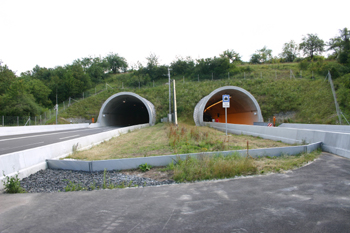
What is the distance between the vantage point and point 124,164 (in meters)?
7.97

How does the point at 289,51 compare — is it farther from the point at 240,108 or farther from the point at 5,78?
the point at 5,78

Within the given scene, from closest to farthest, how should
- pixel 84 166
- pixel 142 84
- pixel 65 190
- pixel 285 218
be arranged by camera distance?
pixel 285 218
pixel 65 190
pixel 84 166
pixel 142 84

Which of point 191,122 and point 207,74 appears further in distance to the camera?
point 207,74

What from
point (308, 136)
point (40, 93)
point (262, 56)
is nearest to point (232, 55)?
→ point (262, 56)

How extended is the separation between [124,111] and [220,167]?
4322 cm

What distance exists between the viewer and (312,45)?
7738 cm

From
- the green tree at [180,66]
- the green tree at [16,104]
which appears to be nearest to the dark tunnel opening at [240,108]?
the green tree at [16,104]

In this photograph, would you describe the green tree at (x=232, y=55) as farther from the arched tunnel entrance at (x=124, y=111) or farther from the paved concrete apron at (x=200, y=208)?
the paved concrete apron at (x=200, y=208)

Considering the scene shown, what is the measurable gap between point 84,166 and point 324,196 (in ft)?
21.2

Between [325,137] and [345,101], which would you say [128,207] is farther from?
[345,101]

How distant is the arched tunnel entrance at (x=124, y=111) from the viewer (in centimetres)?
3622

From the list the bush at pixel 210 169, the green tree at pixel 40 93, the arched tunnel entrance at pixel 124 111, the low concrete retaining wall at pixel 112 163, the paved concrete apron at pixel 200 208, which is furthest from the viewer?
the green tree at pixel 40 93

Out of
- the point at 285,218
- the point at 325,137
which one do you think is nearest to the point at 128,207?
the point at 285,218

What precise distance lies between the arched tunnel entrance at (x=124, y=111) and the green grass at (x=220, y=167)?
93.5 ft
